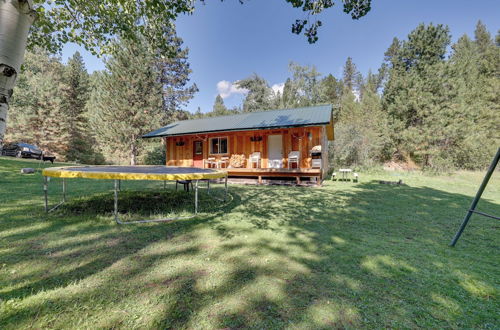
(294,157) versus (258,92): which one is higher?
(258,92)

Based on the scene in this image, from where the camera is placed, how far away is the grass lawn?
1688mm

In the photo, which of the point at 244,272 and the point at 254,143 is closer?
the point at 244,272

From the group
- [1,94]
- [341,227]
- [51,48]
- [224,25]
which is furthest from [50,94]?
[341,227]

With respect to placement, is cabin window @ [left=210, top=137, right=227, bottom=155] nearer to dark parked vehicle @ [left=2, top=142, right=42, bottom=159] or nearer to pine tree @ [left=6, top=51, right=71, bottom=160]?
dark parked vehicle @ [left=2, top=142, right=42, bottom=159]

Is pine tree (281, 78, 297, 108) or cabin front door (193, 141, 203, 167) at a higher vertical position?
pine tree (281, 78, 297, 108)

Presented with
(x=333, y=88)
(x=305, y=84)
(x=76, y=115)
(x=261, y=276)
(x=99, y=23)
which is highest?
(x=333, y=88)

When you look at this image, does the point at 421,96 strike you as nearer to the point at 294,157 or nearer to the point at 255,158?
the point at 294,157

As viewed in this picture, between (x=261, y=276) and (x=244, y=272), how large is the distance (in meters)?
0.20

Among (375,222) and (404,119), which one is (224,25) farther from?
(404,119)

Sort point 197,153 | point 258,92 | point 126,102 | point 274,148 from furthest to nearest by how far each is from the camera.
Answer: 1. point 258,92
2. point 126,102
3. point 197,153
4. point 274,148

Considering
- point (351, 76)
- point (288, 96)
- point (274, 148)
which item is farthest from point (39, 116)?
point (351, 76)

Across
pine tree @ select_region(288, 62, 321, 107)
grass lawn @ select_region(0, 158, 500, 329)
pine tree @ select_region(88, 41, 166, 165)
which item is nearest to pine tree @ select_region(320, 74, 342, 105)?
pine tree @ select_region(288, 62, 321, 107)

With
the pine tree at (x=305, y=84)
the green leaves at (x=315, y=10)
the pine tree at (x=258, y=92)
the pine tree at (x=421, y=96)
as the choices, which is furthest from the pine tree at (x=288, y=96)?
the green leaves at (x=315, y=10)

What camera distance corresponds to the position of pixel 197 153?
1330 cm
